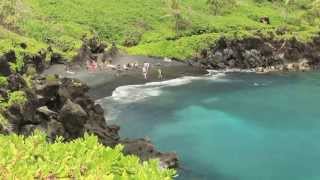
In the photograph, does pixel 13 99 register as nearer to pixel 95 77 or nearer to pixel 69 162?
pixel 69 162

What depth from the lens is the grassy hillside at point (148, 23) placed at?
126 metres

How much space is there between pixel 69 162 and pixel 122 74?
298 ft

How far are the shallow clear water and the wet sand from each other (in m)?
3.70

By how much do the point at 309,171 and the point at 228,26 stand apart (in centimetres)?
8841

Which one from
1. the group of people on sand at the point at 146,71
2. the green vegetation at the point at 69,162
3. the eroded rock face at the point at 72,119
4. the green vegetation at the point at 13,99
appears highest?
the green vegetation at the point at 69,162

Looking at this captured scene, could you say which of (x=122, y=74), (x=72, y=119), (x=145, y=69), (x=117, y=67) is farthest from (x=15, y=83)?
(x=145, y=69)

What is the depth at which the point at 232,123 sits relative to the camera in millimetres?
74438

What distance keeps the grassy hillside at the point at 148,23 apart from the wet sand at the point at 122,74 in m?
9.28

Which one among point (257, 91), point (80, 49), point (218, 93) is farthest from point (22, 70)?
point (257, 91)

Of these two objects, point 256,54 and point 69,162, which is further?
point 256,54

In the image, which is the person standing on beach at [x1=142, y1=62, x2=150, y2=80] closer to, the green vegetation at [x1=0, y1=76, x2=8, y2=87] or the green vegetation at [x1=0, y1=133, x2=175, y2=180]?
the green vegetation at [x1=0, y1=76, x2=8, y2=87]

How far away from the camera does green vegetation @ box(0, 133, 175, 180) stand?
38.2 feet

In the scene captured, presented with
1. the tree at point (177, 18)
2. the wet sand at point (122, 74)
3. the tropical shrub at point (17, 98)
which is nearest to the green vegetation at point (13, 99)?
the tropical shrub at point (17, 98)

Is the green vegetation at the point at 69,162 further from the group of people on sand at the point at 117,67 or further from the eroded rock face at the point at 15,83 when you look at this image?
the group of people on sand at the point at 117,67
